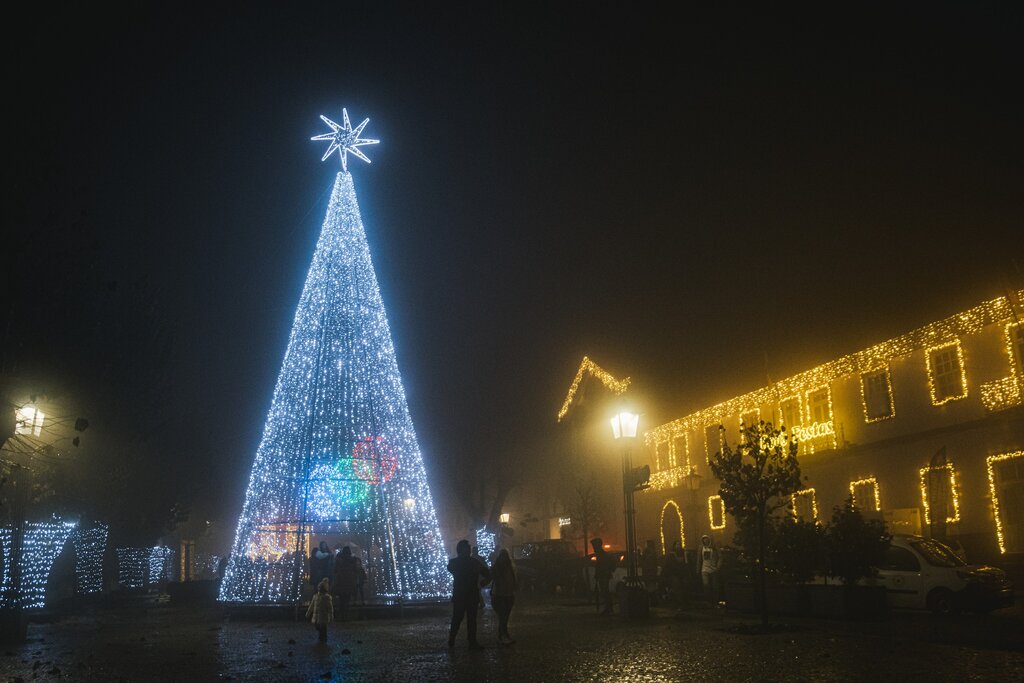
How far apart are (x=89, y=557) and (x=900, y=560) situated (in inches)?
1095

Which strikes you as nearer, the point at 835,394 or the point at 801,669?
the point at 801,669

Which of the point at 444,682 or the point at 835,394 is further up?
the point at 835,394

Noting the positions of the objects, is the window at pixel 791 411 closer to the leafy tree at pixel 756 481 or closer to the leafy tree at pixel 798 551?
the leafy tree at pixel 798 551

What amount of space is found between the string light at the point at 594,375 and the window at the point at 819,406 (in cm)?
1301

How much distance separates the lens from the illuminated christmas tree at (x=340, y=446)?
19.5 m

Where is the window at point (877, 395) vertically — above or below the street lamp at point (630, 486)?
above

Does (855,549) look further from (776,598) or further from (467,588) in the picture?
(467,588)

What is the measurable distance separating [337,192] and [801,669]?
15.5 metres

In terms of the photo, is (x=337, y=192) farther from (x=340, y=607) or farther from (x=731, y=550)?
(x=731, y=550)

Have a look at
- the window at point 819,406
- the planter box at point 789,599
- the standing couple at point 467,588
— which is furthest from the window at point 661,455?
the standing couple at point 467,588

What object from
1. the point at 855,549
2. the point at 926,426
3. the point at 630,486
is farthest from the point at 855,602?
the point at 926,426

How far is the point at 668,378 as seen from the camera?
38375 mm

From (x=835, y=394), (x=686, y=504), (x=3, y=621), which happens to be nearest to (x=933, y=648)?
(x=3, y=621)

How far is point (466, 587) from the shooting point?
12.6 m
